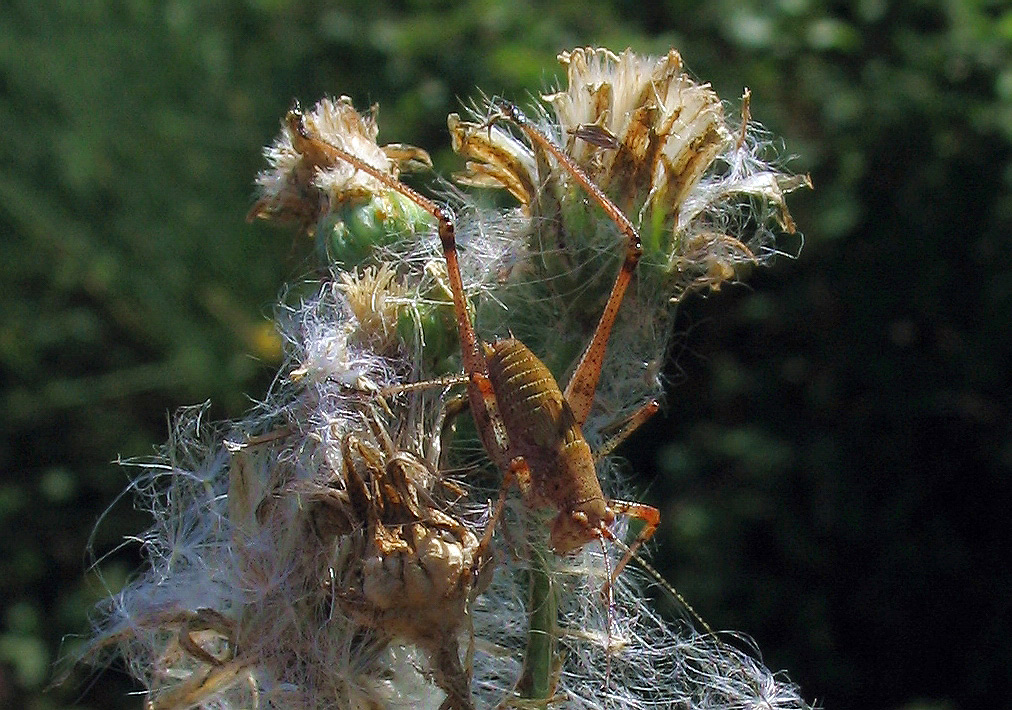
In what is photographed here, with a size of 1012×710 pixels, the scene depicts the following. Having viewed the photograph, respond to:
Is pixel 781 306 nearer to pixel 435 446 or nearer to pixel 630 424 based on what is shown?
pixel 630 424

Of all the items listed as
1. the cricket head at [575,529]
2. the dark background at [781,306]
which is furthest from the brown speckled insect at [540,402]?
the dark background at [781,306]

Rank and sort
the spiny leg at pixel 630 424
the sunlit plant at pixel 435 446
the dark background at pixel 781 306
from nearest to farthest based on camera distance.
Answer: the sunlit plant at pixel 435 446, the spiny leg at pixel 630 424, the dark background at pixel 781 306

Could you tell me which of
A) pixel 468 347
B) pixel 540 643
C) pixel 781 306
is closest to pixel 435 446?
pixel 468 347

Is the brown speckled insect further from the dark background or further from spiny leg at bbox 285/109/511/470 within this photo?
the dark background

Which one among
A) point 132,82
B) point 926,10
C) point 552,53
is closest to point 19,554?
point 132,82

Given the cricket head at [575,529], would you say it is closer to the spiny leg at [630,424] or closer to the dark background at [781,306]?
the spiny leg at [630,424]

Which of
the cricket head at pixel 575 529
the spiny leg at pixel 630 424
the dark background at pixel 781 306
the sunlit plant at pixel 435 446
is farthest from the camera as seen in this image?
the dark background at pixel 781 306

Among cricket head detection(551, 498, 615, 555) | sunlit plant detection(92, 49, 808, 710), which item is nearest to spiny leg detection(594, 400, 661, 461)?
sunlit plant detection(92, 49, 808, 710)
